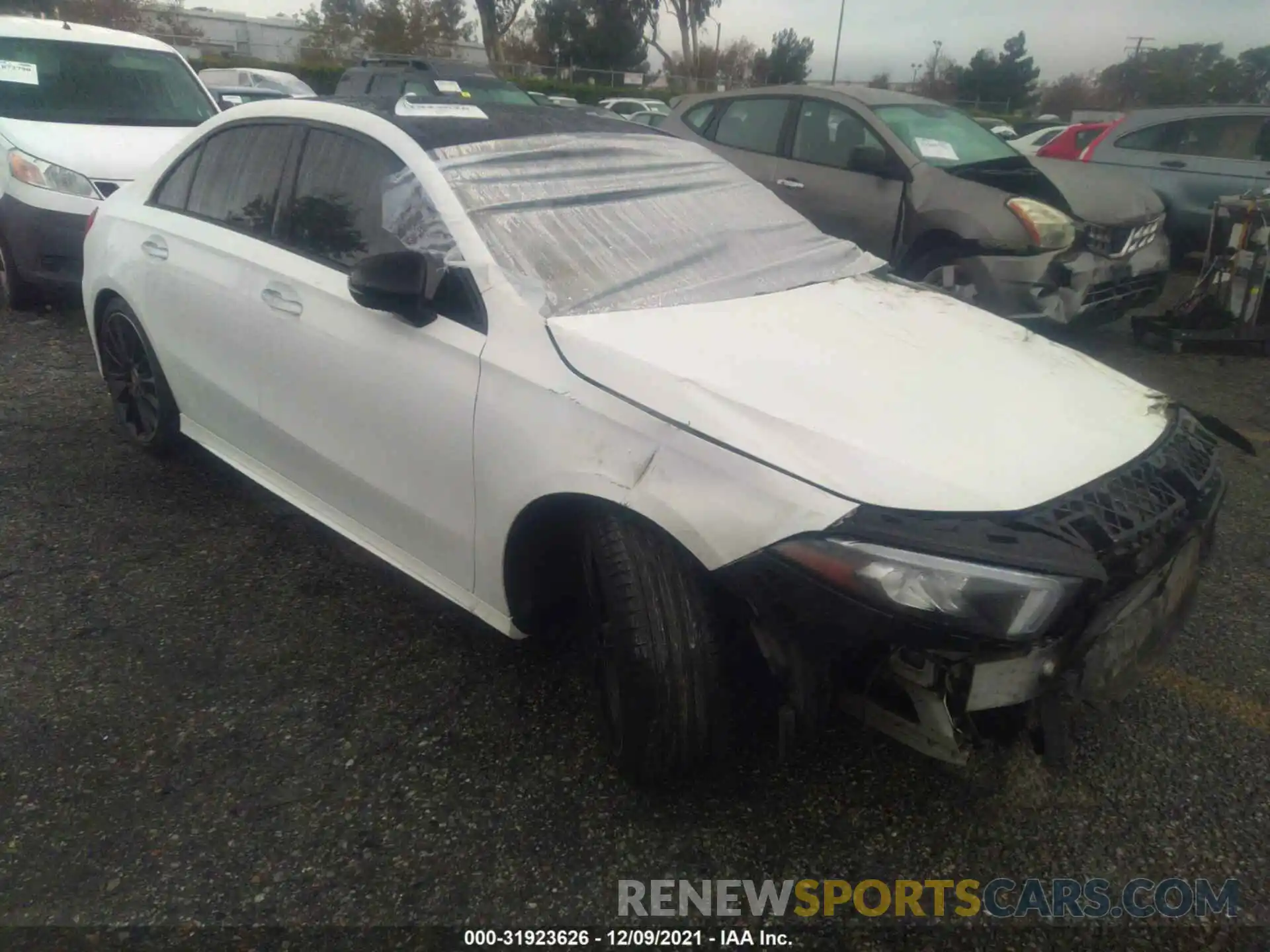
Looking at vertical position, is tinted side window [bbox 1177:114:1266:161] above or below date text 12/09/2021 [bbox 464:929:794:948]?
above

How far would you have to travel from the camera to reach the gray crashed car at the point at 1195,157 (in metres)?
7.65

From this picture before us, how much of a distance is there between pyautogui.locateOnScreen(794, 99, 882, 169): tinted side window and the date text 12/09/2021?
536 centimetres

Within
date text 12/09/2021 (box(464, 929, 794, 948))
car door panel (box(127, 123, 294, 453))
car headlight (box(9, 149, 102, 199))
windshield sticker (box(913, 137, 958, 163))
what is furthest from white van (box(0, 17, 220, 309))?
date text 12/09/2021 (box(464, 929, 794, 948))

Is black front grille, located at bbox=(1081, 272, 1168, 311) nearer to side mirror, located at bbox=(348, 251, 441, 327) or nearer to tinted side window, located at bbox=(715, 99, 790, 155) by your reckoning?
tinted side window, located at bbox=(715, 99, 790, 155)

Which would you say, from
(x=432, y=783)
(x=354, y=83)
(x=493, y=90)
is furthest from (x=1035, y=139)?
(x=432, y=783)

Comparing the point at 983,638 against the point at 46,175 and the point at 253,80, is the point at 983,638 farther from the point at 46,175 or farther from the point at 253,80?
the point at 253,80

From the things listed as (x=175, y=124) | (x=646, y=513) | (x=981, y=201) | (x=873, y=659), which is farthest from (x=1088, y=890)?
(x=175, y=124)

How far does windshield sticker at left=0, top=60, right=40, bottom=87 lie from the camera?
630 centimetres

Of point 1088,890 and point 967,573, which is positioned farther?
point 1088,890

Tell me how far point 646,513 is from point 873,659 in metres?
0.55

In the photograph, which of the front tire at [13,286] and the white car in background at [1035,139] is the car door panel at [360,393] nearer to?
the front tire at [13,286]

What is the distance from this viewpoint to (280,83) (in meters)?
21.1

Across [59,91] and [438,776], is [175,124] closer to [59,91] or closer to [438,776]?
[59,91]

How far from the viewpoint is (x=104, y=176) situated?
5.89 metres
